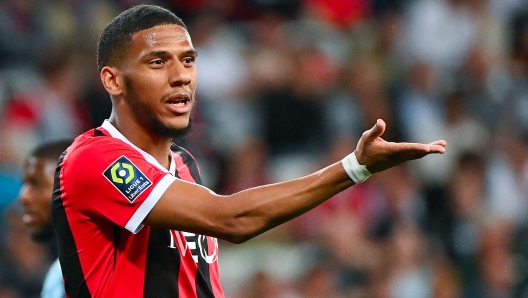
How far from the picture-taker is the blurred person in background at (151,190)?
326 cm

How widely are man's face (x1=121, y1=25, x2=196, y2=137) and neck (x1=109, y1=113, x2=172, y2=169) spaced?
34 millimetres

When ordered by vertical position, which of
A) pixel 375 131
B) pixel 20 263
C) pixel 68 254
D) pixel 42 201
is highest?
pixel 375 131

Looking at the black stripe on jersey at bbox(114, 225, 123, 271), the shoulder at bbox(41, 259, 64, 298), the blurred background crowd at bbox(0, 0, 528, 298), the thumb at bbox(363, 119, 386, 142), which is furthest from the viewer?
the blurred background crowd at bbox(0, 0, 528, 298)

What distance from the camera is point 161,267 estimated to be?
3492 millimetres

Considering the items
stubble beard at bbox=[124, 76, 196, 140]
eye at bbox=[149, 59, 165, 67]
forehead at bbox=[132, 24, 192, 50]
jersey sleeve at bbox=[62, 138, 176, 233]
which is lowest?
jersey sleeve at bbox=[62, 138, 176, 233]

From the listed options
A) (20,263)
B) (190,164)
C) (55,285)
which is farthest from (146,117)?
(20,263)

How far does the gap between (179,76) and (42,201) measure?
1.53m

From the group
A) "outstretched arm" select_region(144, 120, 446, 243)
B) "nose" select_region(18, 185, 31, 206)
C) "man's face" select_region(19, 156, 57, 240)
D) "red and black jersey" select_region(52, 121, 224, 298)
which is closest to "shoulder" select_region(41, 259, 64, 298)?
"man's face" select_region(19, 156, 57, 240)

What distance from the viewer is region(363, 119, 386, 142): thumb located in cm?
312

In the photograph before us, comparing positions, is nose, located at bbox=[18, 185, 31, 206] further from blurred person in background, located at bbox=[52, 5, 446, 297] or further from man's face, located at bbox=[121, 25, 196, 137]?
man's face, located at bbox=[121, 25, 196, 137]

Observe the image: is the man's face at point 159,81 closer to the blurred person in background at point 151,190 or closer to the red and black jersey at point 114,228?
the blurred person in background at point 151,190

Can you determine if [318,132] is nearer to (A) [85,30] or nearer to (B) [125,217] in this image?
(A) [85,30]

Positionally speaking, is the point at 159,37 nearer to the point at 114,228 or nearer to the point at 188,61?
the point at 188,61

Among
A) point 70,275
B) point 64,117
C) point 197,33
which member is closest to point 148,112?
point 70,275
